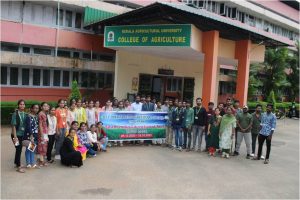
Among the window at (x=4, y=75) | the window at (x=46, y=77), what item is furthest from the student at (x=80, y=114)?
the window at (x=46, y=77)

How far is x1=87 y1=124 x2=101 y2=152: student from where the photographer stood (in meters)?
10.4

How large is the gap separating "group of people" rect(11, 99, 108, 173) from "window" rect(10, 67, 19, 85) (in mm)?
8516

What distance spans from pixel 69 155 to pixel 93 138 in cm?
170

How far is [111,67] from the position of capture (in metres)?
20.5

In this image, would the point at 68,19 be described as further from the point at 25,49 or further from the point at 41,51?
the point at 25,49

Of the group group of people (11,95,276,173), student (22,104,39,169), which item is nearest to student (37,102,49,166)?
group of people (11,95,276,173)

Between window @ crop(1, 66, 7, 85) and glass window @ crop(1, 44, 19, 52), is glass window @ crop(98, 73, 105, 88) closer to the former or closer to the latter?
glass window @ crop(1, 44, 19, 52)

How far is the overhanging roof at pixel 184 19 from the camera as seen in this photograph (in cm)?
1391

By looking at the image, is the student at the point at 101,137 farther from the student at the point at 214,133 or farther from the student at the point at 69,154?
the student at the point at 214,133

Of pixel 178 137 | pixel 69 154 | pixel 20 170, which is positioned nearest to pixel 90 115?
pixel 69 154

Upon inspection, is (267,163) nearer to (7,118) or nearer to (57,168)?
(57,168)

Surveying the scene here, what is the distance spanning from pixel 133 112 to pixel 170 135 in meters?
1.68

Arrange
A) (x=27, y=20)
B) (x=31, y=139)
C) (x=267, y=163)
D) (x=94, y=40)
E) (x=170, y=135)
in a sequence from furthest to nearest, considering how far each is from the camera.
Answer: (x=94, y=40)
(x=27, y=20)
(x=170, y=135)
(x=267, y=163)
(x=31, y=139)

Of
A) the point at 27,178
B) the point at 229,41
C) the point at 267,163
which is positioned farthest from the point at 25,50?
the point at 267,163
